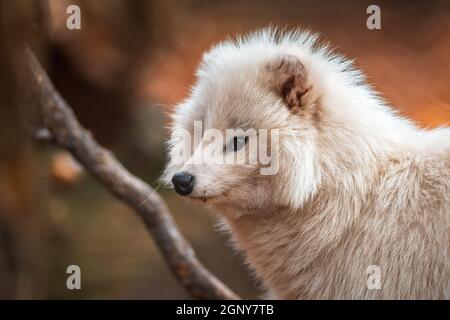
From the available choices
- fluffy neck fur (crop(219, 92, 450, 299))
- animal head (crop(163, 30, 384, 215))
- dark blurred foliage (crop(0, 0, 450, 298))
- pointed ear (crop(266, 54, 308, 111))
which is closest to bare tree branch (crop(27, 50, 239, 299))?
animal head (crop(163, 30, 384, 215))

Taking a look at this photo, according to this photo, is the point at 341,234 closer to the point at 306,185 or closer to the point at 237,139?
the point at 306,185

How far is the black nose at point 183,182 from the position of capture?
9.89ft

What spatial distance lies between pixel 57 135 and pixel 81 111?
14.8 ft

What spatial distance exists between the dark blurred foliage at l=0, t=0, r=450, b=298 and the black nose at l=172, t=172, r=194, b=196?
3.33 m

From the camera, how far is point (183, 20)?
816 cm

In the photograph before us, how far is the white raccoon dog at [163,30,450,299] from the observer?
308 centimetres

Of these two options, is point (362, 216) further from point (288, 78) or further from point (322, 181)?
point (288, 78)

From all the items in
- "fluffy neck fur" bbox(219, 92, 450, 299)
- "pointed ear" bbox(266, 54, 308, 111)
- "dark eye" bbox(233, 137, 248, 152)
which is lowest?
"fluffy neck fur" bbox(219, 92, 450, 299)

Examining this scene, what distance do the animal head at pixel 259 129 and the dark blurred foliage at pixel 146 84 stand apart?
286 centimetres

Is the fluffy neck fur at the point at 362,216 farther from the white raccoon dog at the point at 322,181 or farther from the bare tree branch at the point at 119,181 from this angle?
the bare tree branch at the point at 119,181

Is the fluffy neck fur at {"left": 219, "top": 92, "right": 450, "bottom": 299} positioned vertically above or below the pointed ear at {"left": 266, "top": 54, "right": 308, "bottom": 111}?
below

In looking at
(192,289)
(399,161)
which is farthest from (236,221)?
(192,289)

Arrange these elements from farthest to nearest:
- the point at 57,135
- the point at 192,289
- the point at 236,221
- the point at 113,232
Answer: the point at 113,232
the point at 192,289
the point at 57,135
the point at 236,221

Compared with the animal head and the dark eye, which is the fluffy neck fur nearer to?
the animal head
